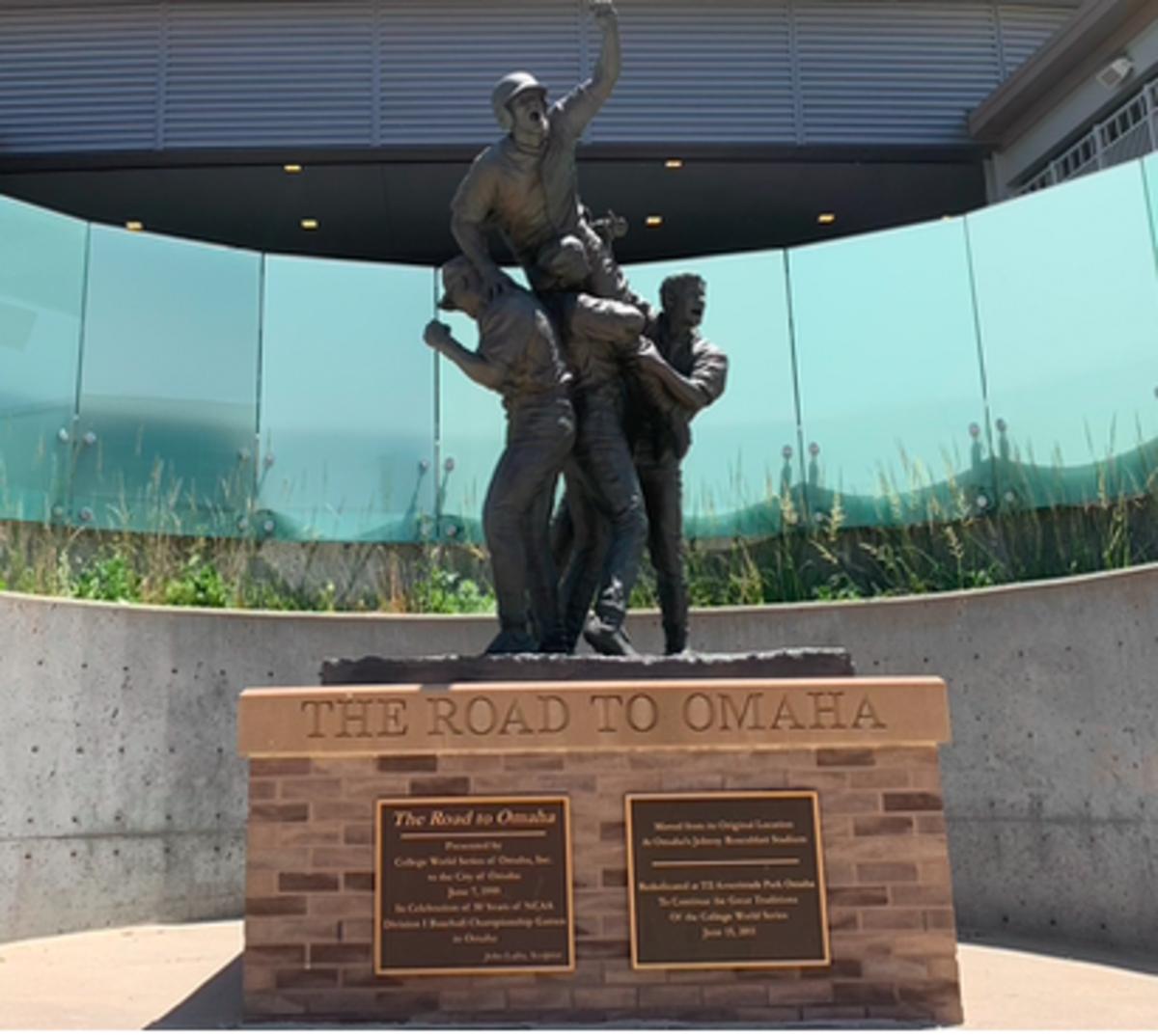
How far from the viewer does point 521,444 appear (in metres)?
5.12

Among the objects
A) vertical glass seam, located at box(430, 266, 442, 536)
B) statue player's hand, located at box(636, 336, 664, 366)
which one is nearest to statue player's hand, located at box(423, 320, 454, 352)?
statue player's hand, located at box(636, 336, 664, 366)

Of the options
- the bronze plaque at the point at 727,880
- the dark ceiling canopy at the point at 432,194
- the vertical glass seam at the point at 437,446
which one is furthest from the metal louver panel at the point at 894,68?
the bronze plaque at the point at 727,880

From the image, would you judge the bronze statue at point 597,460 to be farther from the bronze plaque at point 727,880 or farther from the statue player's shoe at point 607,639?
the bronze plaque at point 727,880

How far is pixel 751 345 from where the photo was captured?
9.55m

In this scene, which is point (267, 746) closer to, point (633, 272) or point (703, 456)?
point (703, 456)

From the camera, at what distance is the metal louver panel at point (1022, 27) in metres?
13.1

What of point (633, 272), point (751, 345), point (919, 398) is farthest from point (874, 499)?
point (633, 272)

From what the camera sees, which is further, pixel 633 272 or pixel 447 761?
pixel 633 272

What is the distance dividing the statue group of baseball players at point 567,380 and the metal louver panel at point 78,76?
8.61m

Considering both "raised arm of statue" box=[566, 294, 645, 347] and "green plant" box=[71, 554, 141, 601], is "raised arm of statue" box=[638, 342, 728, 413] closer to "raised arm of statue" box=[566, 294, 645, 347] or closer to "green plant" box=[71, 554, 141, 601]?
"raised arm of statue" box=[566, 294, 645, 347]

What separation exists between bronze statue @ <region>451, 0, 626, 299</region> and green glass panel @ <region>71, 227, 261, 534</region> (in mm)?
4204

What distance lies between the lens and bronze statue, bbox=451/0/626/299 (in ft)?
17.3

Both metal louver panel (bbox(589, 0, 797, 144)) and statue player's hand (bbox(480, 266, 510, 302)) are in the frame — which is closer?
statue player's hand (bbox(480, 266, 510, 302))

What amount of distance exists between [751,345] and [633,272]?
50.0 inches
